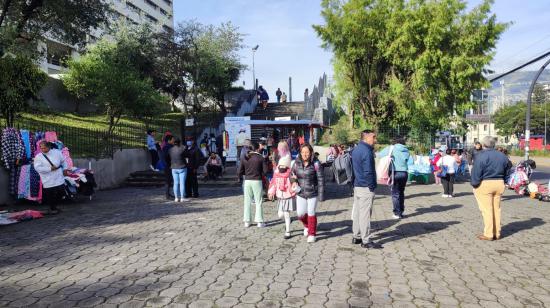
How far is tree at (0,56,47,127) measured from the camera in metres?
10.5

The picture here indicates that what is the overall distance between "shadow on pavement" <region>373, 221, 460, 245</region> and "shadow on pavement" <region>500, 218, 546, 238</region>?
3.16 feet

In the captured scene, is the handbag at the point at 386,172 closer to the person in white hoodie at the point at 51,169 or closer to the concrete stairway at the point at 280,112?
the person in white hoodie at the point at 51,169

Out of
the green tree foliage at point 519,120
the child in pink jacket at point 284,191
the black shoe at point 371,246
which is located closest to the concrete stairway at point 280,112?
the child in pink jacket at point 284,191

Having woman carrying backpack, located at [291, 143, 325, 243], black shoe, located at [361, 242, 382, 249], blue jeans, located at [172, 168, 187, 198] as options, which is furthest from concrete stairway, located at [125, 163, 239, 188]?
black shoe, located at [361, 242, 382, 249]

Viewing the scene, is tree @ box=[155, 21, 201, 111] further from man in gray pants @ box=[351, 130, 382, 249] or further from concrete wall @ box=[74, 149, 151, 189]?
man in gray pants @ box=[351, 130, 382, 249]

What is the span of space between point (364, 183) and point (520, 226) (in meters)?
4.22

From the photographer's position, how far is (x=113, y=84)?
17.9 m

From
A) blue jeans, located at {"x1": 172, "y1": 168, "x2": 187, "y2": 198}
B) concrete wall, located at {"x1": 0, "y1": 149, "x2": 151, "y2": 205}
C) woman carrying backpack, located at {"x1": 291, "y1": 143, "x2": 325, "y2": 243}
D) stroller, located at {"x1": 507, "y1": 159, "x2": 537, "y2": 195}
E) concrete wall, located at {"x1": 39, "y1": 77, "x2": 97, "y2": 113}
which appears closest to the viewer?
woman carrying backpack, located at {"x1": 291, "y1": 143, "x2": 325, "y2": 243}

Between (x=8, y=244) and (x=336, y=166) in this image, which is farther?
(x=336, y=166)

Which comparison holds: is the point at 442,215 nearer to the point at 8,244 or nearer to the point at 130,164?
the point at 8,244

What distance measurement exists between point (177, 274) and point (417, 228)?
16.3 ft

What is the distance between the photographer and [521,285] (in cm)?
470

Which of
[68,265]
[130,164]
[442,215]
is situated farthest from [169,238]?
[130,164]

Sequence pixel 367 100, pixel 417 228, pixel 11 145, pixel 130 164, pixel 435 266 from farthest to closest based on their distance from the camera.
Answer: pixel 367 100
pixel 130 164
pixel 11 145
pixel 417 228
pixel 435 266
